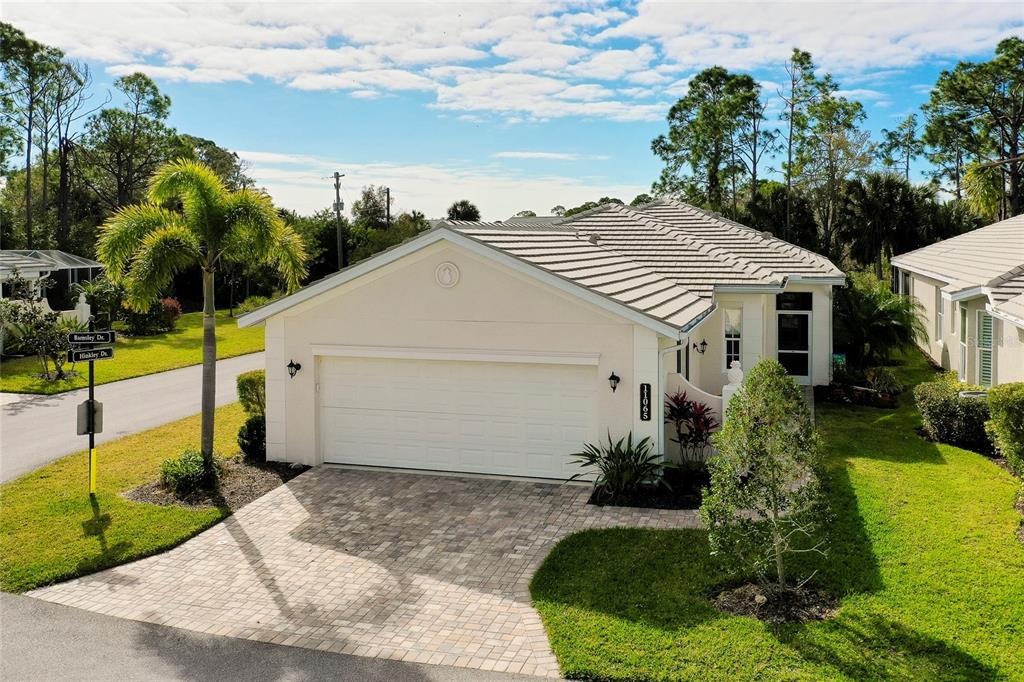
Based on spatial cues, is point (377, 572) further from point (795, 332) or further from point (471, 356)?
point (795, 332)

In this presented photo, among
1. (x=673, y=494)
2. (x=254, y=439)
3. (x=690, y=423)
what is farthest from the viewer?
(x=254, y=439)

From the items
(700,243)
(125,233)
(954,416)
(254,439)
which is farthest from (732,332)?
(125,233)

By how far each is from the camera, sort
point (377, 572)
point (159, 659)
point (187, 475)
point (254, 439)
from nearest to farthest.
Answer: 1. point (159, 659)
2. point (377, 572)
3. point (187, 475)
4. point (254, 439)

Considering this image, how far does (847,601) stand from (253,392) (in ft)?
38.6

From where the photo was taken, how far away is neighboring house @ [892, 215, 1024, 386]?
16391mm

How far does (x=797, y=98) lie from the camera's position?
48.3 m

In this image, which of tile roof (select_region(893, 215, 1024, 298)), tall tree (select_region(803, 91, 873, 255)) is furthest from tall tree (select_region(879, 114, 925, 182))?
tile roof (select_region(893, 215, 1024, 298))

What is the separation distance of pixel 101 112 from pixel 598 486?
162ft

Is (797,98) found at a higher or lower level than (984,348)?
higher

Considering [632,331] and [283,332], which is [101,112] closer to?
[283,332]

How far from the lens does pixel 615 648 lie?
7.96 metres

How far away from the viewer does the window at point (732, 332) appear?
19130 mm

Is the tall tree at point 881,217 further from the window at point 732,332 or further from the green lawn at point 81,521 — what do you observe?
the green lawn at point 81,521

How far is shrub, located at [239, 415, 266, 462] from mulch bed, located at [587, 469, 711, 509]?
629 cm
